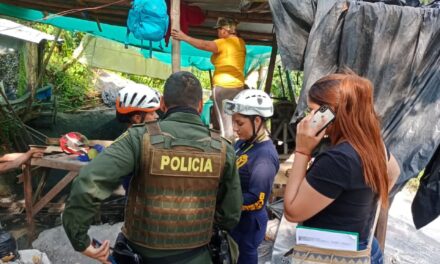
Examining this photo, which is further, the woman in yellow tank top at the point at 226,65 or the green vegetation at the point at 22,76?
the green vegetation at the point at 22,76

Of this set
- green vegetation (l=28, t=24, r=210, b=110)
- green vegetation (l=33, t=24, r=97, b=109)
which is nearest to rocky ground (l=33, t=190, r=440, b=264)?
green vegetation (l=28, t=24, r=210, b=110)

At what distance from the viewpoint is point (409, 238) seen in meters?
6.06

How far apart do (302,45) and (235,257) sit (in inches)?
89.7

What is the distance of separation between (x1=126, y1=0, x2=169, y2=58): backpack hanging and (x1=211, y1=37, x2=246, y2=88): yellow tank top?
982 mm

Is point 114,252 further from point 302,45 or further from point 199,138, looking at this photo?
point 302,45

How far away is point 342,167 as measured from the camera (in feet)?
5.70

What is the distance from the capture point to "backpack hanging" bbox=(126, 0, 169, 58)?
3949 mm

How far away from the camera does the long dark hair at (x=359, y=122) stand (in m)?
1.77

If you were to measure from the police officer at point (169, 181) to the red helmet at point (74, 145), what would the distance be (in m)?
3.14

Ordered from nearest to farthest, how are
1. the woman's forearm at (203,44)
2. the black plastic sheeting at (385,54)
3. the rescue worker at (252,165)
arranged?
the rescue worker at (252,165) → the black plastic sheeting at (385,54) → the woman's forearm at (203,44)

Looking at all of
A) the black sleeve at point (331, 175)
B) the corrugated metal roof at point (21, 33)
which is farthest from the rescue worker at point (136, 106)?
the corrugated metal roof at point (21, 33)

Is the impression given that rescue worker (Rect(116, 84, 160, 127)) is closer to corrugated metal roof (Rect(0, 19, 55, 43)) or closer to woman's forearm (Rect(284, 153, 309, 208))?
woman's forearm (Rect(284, 153, 309, 208))

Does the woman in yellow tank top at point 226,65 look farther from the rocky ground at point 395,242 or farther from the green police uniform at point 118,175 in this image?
the green police uniform at point 118,175

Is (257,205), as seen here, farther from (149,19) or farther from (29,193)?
(29,193)
